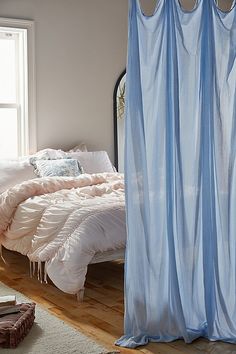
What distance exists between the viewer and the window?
6078 millimetres

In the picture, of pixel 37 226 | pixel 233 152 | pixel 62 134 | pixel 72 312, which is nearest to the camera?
pixel 233 152

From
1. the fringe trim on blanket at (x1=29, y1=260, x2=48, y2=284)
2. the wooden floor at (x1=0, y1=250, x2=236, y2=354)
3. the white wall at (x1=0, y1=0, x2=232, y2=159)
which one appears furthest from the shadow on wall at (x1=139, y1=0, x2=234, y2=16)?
the fringe trim on blanket at (x1=29, y1=260, x2=48, y2=284)

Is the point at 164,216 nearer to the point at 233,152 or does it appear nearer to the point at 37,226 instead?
the point at 233,152

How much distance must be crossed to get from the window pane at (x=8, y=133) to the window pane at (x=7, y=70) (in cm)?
12

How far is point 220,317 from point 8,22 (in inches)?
145

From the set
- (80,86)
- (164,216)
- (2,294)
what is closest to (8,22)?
(80,86)

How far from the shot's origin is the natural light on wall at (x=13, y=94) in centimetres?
609

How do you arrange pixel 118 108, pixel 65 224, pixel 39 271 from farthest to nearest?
pixel 118 108, pixel 39 271, pixel 65 224

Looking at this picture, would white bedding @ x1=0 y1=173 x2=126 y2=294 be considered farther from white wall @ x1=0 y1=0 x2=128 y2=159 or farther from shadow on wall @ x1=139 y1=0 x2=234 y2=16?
shadow on wall @ x1=139 y1=0 x2=234 y2=16

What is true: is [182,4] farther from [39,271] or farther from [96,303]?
[96,303]

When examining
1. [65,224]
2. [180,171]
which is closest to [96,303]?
[65,224]

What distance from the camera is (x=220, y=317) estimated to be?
3.47 m

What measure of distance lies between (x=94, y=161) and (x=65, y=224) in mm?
1844

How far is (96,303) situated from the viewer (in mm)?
4238
